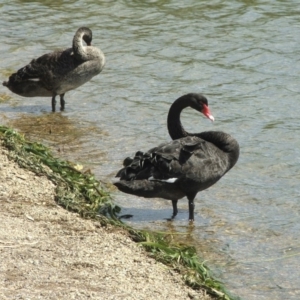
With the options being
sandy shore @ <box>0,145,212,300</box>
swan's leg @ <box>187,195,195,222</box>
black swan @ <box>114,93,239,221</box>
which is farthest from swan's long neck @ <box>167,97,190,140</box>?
sandy shore @ <box>0,145,212,300</box>

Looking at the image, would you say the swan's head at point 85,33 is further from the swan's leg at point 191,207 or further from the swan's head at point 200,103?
the swan's leg at point 191,207

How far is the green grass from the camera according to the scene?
5410mm

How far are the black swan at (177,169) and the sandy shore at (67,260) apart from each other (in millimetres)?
739

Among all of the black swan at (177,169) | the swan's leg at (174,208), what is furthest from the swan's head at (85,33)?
the swan's leg at (174,208)

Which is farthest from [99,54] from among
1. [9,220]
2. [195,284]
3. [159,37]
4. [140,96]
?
[195,284]

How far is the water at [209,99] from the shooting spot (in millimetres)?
6543

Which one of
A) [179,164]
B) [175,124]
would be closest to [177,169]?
[179,164]

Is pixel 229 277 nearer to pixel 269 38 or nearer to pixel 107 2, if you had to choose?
pixel 269 38

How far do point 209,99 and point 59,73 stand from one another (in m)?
1.77

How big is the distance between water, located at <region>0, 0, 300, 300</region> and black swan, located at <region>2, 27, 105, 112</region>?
0.27 meters

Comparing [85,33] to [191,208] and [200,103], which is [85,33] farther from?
[191,208]

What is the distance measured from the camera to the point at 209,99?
1011 cm

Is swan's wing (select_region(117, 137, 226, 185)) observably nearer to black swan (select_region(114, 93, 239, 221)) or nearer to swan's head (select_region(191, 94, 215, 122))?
black swan (select_region(114, 93, 239, 221))

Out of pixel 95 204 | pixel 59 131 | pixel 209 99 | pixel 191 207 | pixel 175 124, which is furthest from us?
pixel 209 99
